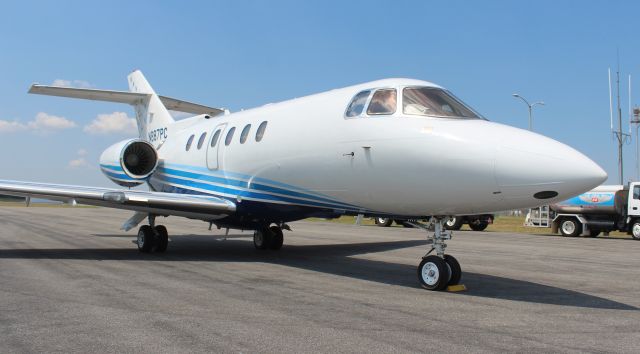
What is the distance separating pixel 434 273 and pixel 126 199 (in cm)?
636

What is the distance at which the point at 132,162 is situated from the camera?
14.9 m

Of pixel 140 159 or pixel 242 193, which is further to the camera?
pixel 140 159

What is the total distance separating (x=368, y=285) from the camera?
824 cm

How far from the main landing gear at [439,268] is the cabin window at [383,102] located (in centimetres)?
Result: 174

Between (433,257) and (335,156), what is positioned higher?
(335,156)

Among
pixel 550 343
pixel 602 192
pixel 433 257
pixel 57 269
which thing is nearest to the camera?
pixel 550 343

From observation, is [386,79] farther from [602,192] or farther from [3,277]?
[602,192]

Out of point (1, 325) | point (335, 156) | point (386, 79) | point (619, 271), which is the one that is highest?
point (386, 79)

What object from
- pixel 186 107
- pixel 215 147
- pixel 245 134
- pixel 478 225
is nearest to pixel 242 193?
pixel 245 134

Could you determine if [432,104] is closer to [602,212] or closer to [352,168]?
[352,168]

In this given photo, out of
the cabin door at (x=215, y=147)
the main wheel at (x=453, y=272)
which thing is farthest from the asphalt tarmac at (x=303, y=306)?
the cabin door at (x=215, y=147)

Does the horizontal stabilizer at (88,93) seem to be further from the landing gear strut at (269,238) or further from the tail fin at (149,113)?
the landing gear strut at (269,238)

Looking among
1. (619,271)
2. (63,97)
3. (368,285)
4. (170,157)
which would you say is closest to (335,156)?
(368,285)

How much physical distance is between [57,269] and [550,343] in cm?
816
